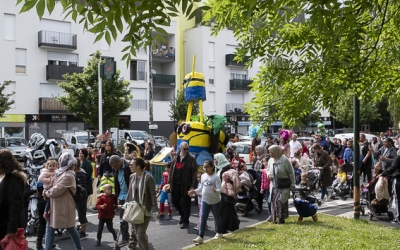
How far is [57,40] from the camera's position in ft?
113

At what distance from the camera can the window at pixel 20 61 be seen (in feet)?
109

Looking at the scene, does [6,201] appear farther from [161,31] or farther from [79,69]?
[79,69]

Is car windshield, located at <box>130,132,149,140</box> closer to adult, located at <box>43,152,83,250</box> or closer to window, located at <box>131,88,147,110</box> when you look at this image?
window, located at <box>131,88,147,110</box>

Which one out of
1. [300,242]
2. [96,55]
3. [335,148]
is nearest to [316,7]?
[300,242]

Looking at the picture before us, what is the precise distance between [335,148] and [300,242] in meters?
11.4

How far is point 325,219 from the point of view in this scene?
31.0 feet

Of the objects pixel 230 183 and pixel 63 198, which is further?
pixel 230 183

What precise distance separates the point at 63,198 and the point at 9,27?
97.4ft

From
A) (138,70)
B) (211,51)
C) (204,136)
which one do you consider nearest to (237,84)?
(211,51)

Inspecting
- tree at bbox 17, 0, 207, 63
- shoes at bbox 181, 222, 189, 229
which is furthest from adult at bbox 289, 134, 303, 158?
tree at bbox 17, 0, 207, 63

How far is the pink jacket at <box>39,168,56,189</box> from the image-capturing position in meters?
7.22

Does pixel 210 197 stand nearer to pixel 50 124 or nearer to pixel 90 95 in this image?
pixel 90 95

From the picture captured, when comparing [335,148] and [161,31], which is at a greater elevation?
[161,31]

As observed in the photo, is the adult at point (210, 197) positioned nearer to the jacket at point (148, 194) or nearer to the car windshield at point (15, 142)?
the jacket at point (148, 194)
